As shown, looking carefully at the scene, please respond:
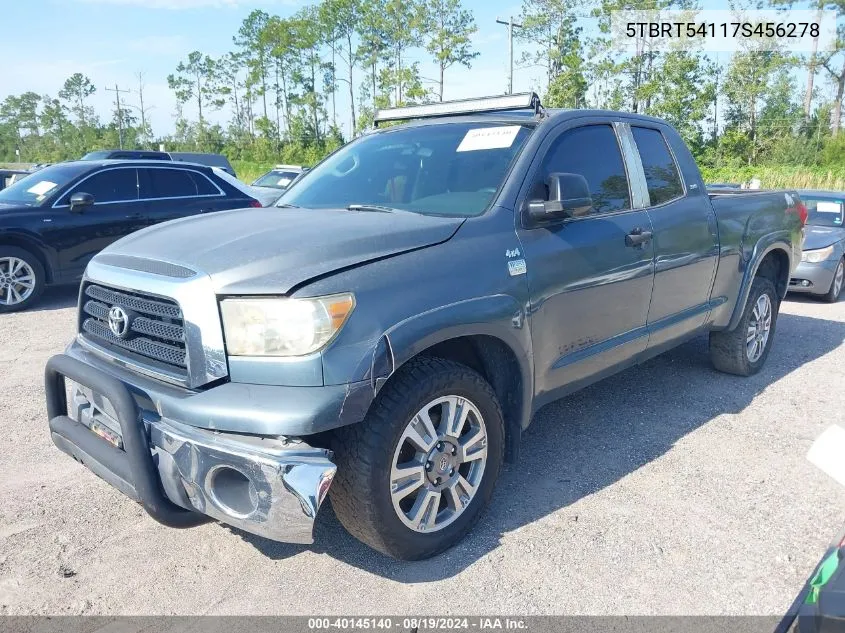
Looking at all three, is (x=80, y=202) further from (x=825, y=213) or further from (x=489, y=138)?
(x=825, y=213)

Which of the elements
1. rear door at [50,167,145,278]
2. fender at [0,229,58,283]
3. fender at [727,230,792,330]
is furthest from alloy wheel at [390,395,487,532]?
fender at [0,229,58,283]

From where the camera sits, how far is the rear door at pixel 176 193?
880 cm

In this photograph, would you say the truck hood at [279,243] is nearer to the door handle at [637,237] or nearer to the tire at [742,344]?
the door handle at [637,237]

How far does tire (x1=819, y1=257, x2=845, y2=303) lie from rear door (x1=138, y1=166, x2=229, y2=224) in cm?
837

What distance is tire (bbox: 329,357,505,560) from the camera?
254 cm

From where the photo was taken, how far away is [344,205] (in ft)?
11.8

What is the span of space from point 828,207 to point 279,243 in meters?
10.0

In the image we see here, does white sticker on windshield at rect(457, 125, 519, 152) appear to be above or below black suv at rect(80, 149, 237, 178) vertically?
below

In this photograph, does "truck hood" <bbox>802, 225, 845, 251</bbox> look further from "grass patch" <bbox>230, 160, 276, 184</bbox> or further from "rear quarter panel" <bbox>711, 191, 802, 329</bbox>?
"grass patch" <bbox>230, 160, 276, 184</bbox>

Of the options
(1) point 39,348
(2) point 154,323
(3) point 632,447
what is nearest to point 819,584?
(2) point 154,323

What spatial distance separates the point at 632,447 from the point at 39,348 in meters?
5.33

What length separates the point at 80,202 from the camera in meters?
7.95

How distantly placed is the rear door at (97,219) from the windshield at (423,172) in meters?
5.12

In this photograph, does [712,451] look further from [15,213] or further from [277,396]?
[15,213]
